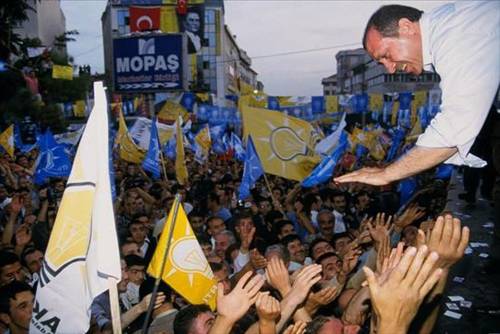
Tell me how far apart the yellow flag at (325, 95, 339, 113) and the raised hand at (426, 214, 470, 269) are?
26.9 m

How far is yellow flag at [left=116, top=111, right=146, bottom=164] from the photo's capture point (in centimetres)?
1170

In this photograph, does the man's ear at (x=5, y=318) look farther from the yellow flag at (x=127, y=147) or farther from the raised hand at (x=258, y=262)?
the yellow flag at (x=127, y=147)

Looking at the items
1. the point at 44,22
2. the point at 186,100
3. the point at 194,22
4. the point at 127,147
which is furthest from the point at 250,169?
the point at 44,22

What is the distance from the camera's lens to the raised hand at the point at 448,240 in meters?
2.04

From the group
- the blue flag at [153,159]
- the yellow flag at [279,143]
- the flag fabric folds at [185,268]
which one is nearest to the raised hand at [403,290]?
the flag fabric folds at [185,268]

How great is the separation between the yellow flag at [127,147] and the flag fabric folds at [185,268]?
318 inches

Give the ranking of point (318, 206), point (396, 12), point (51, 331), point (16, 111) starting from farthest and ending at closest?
point (16, 111)
point (318, 206)
point (51, 331)
point (396, 12)

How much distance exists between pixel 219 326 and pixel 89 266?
1006 mm

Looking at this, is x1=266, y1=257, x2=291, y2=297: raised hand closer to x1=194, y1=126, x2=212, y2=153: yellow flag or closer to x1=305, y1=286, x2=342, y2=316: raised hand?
x1=305, y1=286, x2=342, y2=316: raised hand

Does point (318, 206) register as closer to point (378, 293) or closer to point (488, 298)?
point (488, 298)

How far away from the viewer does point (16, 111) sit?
1018 inches

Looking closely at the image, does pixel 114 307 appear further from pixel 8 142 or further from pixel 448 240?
pixel 8 142

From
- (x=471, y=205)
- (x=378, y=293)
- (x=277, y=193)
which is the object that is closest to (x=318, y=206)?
(x=277, y=193)

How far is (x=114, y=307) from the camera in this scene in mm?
2594
